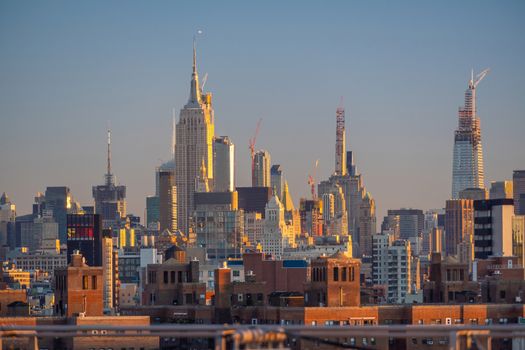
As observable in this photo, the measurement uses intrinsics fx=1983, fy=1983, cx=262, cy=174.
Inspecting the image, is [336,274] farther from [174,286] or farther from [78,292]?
[174,286]

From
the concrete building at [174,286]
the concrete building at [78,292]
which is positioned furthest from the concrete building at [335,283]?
the concrete building at [174,286]

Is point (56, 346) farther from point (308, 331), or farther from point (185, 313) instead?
point (308, 331)

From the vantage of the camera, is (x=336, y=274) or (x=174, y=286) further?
(x=174, y=286)

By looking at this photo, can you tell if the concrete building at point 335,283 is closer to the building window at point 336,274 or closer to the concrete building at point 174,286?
the building window at point 336,274

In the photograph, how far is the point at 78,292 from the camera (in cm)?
11181

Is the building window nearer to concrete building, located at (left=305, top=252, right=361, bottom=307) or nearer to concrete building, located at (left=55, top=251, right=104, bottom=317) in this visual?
concrete building, located at (left=305, top=252, right=361, bottom=307)

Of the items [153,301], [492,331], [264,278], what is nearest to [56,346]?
[153,301]

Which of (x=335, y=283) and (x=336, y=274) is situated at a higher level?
(x=336, y=274)

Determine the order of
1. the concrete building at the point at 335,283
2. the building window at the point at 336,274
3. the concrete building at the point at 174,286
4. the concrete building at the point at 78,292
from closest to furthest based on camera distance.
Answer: the concrete building at the point at 78,292
the concrete building at the point at 335,283
the building window at the point at 336,274
the concrete building at the point at 174,286

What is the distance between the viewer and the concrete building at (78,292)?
364ft

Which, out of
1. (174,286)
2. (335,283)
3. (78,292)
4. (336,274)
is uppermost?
(336,274)

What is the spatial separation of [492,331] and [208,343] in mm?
75473

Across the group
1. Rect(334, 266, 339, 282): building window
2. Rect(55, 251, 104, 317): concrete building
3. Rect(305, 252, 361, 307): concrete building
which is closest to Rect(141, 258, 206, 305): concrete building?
Rect(305, 252, 361, 307): concrete building

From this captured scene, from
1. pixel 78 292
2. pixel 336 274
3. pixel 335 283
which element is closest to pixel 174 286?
pixel 336 274
